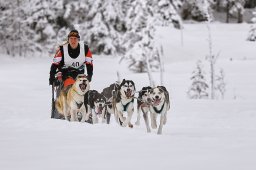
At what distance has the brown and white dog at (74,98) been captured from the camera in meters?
9.41

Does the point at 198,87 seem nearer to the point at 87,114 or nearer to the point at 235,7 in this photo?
the point at 87,114

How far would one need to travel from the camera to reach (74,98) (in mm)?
9602

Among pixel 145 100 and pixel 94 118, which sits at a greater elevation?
pixel 145 100

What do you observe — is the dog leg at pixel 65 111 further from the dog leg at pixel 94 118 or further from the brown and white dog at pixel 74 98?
the dog leg at pixel 94 118

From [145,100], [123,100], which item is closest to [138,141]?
[123,100]

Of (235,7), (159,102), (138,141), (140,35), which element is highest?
(235,7)

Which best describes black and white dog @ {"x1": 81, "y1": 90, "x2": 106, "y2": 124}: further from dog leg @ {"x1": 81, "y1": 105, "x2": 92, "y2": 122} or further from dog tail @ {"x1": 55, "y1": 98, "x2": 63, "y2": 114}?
dog tail @ {"x1": 55, "y1": 98, "x2": 63, "y2": 114}

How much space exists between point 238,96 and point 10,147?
692 inches

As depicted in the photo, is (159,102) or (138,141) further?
(159,102)

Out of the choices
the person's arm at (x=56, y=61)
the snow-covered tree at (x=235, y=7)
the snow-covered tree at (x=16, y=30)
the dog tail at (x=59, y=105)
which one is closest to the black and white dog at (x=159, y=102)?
the dog tail at (x=59, y=105)

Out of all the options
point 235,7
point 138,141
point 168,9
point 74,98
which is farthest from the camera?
point 235,7

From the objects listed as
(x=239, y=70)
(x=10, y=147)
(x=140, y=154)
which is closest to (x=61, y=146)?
(x=10, y=147)

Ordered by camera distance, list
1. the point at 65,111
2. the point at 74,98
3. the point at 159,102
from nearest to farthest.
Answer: the point at 159,102
the point at 74,98
the point at 65,111

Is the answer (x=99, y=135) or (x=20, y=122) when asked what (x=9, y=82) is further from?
(x=99, y=135)
